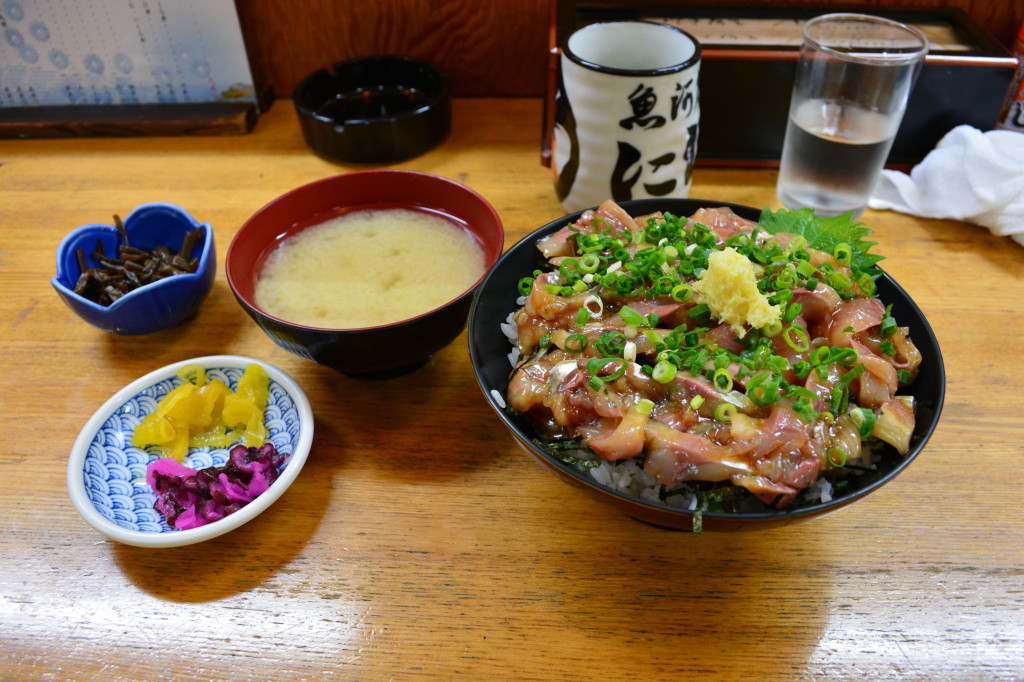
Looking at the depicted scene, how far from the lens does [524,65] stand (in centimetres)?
262

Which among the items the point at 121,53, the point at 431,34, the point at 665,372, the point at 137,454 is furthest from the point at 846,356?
the point at 121,53

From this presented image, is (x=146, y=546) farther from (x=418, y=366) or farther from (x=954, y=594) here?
(x=954, y=594)

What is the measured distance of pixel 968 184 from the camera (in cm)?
200

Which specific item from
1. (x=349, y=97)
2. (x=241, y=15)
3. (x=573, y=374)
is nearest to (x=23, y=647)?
(x=573, y=374)

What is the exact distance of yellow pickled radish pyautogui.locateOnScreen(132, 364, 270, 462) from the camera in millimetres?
1404

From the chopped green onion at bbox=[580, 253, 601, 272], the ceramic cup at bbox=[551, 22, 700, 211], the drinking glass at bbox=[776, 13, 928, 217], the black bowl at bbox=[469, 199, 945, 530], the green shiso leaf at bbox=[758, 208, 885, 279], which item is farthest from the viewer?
the drinking glass at bbox=[776, 13, 928, 217]

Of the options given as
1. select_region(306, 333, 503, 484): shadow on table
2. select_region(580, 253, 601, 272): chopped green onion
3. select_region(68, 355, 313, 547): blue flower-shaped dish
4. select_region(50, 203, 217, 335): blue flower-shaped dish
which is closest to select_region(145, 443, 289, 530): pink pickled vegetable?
select_region(68, 355, 313, 547): blue flower-shaped dish

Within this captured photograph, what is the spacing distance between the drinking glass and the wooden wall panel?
1.69 ft

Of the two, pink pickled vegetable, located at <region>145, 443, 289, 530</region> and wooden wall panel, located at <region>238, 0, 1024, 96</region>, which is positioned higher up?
wooden wall panel, located at <region>238, 0, 1024, 96</region>

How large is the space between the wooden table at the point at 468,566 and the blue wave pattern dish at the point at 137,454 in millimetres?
79

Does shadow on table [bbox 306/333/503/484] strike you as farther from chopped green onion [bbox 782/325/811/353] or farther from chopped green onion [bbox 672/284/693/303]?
chopped green onion [bbox 782/325/811/353]

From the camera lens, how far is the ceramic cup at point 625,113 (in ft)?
5.72

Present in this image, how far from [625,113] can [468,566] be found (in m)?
1.20

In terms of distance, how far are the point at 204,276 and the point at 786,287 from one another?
1.37 meters
